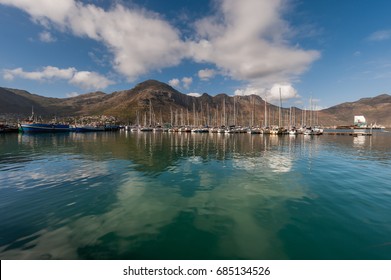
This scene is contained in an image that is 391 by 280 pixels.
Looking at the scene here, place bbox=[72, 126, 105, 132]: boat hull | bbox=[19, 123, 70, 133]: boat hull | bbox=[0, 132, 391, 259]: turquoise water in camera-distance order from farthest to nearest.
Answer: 1. bbox=[72, 126, 105, 132]: boat hull
2. bbox=[19, 123, 70, 133]: boat hull
3. bbox=[0, 132, 391, 259]: turquoise water

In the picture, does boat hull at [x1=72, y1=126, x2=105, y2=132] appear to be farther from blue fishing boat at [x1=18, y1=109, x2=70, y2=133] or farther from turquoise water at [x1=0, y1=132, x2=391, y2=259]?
turquoise water at [x1=0, y1=132, x2=391, y2=259]

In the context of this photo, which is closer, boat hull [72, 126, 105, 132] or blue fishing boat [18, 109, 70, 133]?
blue fishing boat [18, 109, 70, 133]

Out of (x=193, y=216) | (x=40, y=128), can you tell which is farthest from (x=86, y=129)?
(x=193, y=216)

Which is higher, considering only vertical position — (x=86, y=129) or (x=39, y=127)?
(x=39, y=127)

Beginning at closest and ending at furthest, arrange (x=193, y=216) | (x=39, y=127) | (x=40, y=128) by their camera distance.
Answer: (x=193, y=216)
(x=39, y=127)
(x=40, y=128)

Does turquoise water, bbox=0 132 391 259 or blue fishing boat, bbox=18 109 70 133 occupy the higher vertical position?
blue fishing boat, bbox=18 109 70 133

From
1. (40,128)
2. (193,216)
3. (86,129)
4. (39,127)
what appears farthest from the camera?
(86,129)

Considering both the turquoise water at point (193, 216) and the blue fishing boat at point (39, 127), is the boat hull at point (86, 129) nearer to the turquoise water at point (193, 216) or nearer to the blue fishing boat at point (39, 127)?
the blue fishing boat at point (39, 127)

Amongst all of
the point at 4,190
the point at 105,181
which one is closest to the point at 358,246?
the point at 105,181

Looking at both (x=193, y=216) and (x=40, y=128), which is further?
(x=40, y=128)

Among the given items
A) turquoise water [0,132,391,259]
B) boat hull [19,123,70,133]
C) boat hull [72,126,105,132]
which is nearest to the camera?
turquoise water [0,132,391,259]

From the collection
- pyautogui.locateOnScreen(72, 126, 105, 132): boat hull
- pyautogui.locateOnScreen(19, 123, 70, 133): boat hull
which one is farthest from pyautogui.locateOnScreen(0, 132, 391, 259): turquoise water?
pyautogui.locateOnScreen(72, 126, 105, 132): boat hull

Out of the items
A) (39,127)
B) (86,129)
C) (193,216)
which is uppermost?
(39,127)

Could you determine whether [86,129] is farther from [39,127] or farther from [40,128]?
[39,127]
